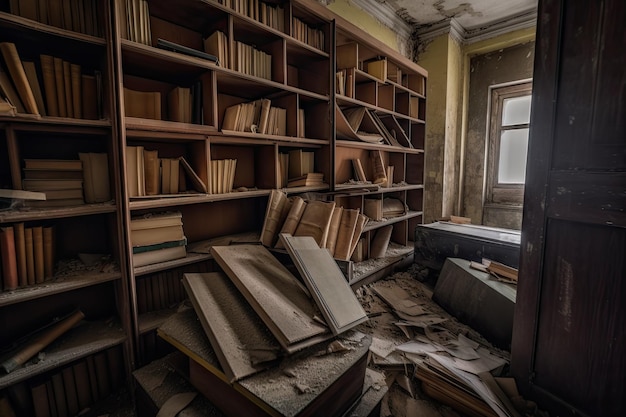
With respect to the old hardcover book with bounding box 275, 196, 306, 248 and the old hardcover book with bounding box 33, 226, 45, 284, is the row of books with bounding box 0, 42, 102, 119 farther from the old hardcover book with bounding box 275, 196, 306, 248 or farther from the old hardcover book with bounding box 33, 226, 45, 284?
the old hardcover book with bounding box 275, 196, 306, 248

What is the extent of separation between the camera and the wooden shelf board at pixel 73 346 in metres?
1.23

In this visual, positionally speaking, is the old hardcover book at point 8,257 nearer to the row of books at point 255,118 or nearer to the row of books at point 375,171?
the row of books at point 255,118

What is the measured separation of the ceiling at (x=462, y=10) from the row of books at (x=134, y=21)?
10.1ft

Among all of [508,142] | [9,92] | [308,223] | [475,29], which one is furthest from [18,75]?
[508,142]

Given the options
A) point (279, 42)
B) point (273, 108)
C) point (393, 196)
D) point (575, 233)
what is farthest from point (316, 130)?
point (575, 233)

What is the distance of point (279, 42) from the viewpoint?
2096mm

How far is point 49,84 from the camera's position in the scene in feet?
4.47

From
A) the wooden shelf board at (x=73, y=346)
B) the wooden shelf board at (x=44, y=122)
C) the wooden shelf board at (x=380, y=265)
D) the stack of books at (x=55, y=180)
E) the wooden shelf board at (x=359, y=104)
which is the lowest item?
the wooden shelf board at (x=380, y=265)

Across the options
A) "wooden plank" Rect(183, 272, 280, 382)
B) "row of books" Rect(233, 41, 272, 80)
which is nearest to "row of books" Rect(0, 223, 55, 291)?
"wooden plank" Rect(183, 272, 280, 382)

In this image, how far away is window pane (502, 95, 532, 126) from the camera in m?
4.43

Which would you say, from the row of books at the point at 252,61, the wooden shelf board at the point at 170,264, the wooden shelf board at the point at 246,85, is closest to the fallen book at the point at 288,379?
the wooden shelf board at the point at 170,264

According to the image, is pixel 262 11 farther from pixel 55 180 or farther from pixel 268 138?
pixel 55 180

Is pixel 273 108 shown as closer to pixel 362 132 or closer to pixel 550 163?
pixel 362 132

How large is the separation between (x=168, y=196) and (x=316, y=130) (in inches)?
54.3
